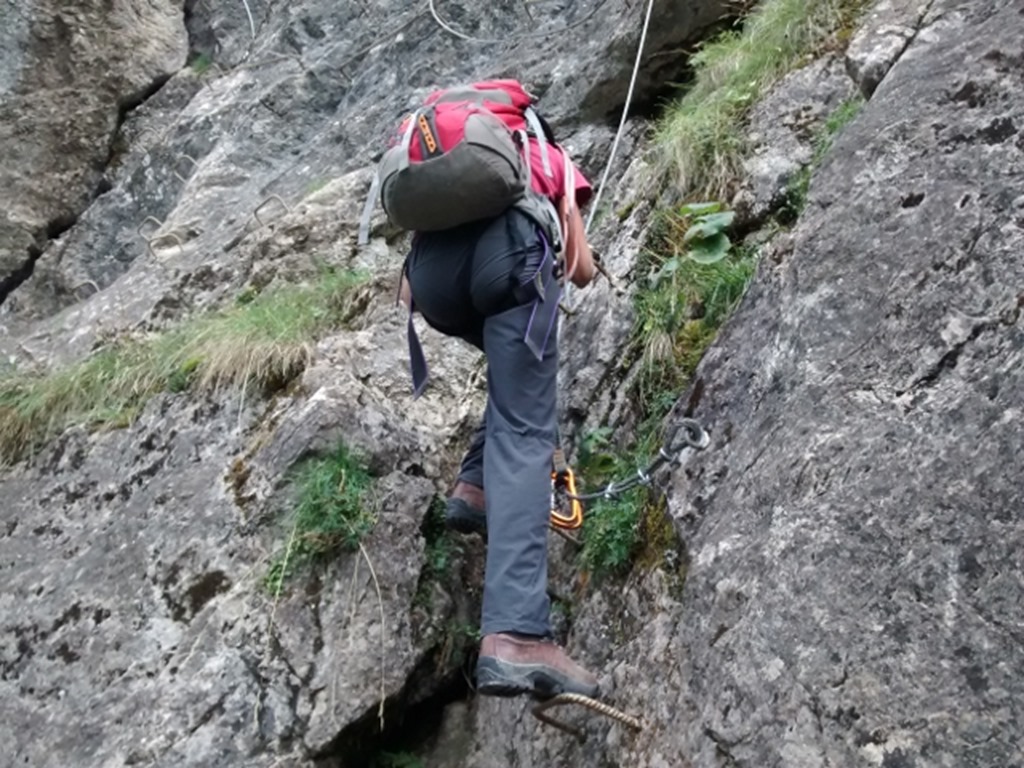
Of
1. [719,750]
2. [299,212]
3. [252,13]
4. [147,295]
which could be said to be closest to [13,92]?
[252,13]

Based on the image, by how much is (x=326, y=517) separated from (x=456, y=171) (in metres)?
1.61

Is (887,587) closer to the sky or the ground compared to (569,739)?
closer to the sky

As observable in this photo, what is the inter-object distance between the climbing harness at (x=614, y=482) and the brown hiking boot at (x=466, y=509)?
0.28m

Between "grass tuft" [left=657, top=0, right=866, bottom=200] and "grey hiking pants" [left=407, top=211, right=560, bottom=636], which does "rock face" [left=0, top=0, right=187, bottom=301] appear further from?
"grey hiking pants" [left=407, top=211, right=560, bottom=636]

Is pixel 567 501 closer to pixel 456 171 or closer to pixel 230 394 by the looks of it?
pixel 456 171

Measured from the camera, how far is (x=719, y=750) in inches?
123

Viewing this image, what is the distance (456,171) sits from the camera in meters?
3.67

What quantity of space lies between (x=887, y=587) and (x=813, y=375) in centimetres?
84

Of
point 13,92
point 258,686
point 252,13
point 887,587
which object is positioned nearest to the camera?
point 887,587

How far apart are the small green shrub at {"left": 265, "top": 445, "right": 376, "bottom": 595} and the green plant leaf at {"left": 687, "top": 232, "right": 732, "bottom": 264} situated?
164cm

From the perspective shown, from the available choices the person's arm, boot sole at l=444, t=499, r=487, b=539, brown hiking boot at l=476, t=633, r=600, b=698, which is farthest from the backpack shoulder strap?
brown hiking boot at l=476, t=633, r=600, b=698

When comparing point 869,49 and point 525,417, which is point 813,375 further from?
point 869,49

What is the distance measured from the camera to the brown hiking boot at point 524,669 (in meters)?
3.33

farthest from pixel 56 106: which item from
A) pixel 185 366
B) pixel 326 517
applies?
pixel 326 517
